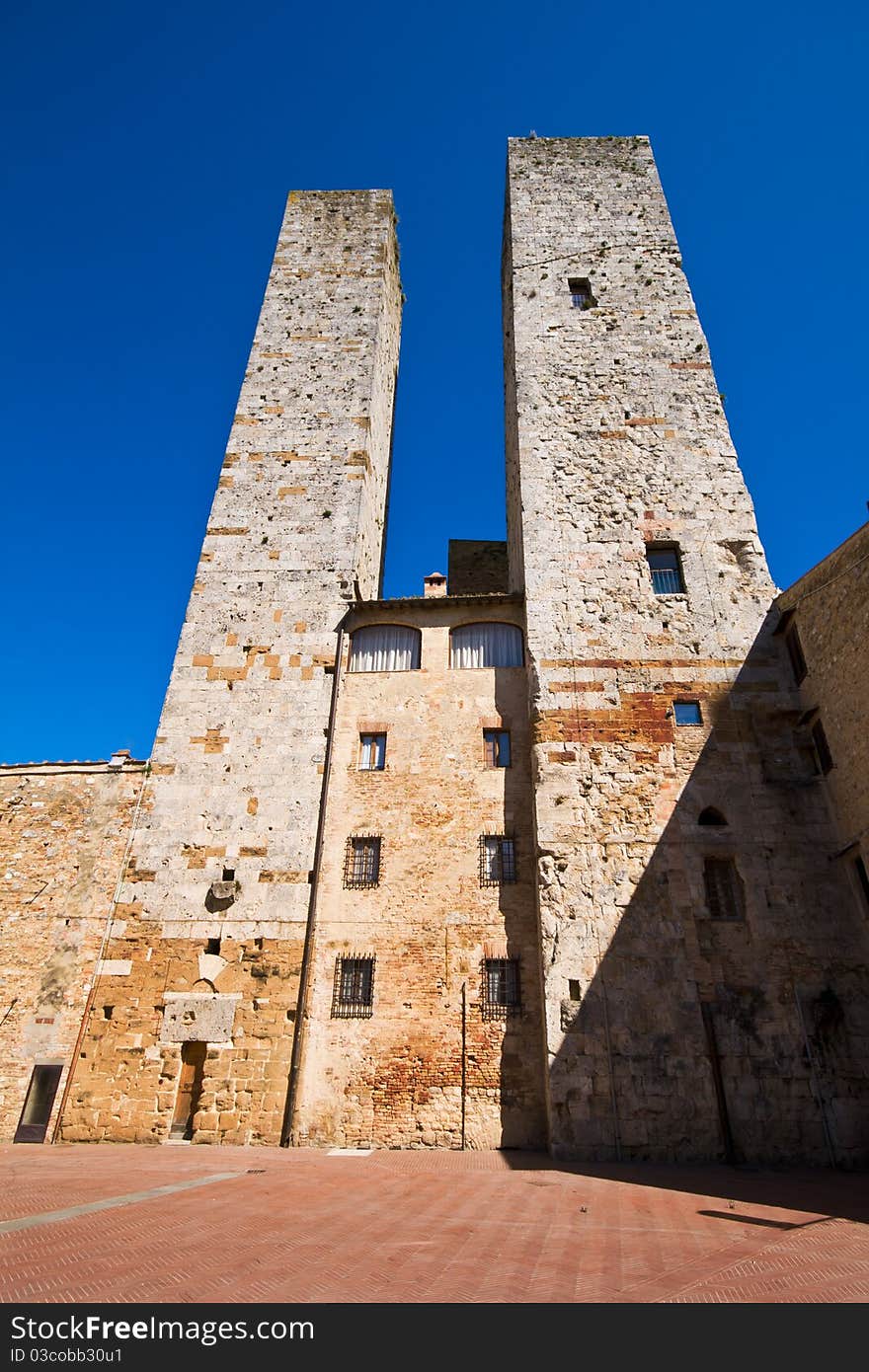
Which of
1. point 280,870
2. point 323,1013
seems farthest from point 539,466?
point 323,1013

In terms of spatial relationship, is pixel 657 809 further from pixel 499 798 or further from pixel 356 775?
pixel 356 775

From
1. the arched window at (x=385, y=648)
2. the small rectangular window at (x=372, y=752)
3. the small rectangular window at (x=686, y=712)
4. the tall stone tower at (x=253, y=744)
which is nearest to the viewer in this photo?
the tall stone tower at (x=253, y=744)

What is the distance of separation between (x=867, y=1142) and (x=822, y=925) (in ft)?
10.6

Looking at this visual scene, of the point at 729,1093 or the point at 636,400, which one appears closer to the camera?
the point at 729,1093

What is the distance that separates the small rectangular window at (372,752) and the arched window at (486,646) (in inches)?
100

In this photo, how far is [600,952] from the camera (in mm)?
12281

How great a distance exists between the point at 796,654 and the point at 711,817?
417cm

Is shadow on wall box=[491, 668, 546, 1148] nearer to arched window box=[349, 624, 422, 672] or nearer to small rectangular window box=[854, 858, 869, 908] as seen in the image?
arched window box=[349, 624, 422, 672]

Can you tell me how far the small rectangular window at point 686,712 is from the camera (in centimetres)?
1447

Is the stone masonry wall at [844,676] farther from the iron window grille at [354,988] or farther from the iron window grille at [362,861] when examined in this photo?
the iron window grille at [354,988]

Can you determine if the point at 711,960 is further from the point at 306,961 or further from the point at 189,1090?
the point at 189,1090

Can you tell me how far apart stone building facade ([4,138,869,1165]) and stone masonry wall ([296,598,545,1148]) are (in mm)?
57

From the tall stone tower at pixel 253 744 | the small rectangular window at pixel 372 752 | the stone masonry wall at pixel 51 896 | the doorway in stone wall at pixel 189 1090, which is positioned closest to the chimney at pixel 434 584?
the tall stone tower at pixel 253 744

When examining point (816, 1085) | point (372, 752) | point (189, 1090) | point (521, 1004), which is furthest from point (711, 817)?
point (189, 1090)
